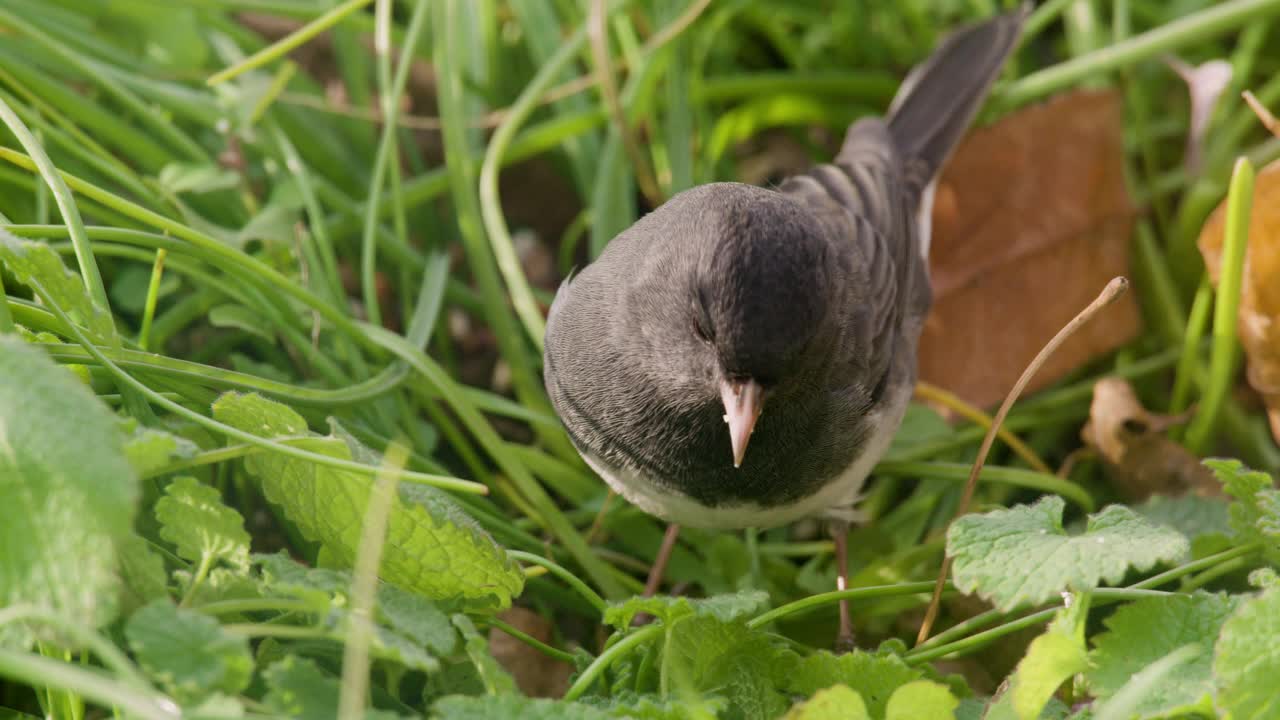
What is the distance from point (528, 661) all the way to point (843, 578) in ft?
2.03

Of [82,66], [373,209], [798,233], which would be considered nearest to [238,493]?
[373,209]

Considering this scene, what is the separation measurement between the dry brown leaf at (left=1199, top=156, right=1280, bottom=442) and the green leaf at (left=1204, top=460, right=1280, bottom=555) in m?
0.74

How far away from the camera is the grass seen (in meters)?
1.41

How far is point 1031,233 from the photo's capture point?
2.86 metres

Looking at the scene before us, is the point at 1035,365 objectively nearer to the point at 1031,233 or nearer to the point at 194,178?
the point at 1031,233

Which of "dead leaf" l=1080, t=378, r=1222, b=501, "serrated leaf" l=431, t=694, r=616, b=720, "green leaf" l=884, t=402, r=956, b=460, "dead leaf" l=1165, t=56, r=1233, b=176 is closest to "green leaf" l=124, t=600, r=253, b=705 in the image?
"serrated leaf" l=431, t=694, r=616, b=720

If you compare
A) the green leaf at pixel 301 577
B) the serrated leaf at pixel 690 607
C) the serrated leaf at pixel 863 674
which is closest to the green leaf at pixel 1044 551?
the serrated leaf at pixel 863 674

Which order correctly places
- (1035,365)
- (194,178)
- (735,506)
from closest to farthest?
1. (1035,365)
2. (735,506)
3. (194,178)

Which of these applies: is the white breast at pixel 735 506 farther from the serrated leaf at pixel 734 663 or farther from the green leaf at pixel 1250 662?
the green leaf at pixel 1250 662

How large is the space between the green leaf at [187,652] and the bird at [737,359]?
2.53 ft

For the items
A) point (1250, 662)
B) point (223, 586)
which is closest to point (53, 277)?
point (223, 586)

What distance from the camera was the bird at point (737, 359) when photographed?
1658 mm

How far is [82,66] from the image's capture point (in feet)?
7.51

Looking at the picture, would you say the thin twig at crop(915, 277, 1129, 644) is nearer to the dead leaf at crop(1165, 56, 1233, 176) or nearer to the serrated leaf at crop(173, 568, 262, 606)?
the serrated leaf at crop(173, 568, 262, 606)
